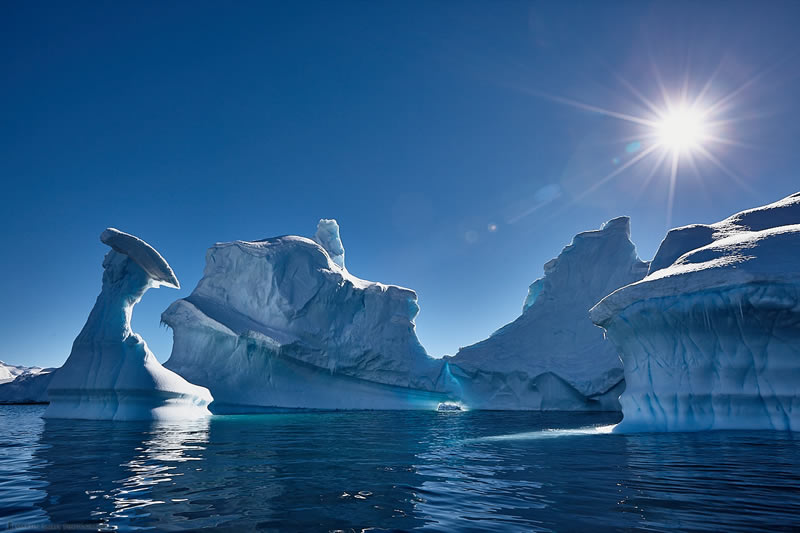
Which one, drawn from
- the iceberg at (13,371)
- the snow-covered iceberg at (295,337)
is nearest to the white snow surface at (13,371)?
the iceberg at (13,371)

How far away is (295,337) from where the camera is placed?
32.1 metres

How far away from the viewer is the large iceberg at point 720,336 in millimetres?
12039

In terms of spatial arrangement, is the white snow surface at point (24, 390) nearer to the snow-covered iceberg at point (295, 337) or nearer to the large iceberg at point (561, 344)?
the snow-covered iceberg at point (295, 337)

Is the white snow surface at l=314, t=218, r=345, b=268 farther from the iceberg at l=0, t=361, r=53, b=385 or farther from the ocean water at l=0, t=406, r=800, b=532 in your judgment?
the iceberg at l=0, t=361, r=53, b=385

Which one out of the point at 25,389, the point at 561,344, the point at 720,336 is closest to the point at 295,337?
the point at 561,344

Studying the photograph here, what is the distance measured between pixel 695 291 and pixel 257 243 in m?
28.8

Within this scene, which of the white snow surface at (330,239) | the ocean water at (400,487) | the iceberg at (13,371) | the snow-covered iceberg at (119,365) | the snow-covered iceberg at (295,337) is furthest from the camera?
the iceberg at (13,371)

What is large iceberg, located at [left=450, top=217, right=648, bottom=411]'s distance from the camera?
3106 cm

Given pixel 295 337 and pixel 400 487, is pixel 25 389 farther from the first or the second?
pixel 400 487

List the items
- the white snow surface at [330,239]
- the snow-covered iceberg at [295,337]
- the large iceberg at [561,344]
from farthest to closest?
1. the white snow surface at [330,239]
2. the large iceberg at [561,344]
3. the snow-covered iceberg at [295,337]

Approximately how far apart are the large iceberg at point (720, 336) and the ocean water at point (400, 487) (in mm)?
3861

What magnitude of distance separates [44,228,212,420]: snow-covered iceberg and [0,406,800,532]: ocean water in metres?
9.00

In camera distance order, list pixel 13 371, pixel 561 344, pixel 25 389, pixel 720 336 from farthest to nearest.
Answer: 1. pixel 13 371
2. pixel 25 389
3. pixel 561 344
4. pixel 720 336

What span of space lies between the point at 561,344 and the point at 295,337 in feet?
66.3
